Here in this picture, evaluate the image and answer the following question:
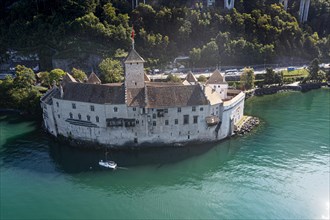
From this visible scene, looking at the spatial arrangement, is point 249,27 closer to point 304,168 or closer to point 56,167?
point 304,168

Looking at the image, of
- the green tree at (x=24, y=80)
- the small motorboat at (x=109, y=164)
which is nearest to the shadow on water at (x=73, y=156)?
the small motorboat at (x=109, y=164)

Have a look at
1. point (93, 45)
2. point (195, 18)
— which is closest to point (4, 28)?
point (93, 45)

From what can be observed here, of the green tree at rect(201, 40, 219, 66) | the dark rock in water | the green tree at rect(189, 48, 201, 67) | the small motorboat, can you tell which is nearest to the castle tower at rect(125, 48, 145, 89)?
the small motorboat

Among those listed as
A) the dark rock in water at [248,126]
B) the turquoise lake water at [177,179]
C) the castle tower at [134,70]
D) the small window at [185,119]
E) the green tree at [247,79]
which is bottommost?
the turquoise lake water at [177,179]

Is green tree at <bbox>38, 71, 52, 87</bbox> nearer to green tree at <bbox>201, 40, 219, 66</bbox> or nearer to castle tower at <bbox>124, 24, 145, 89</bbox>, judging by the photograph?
castle tower at <bbox>124, 24, 145, 89</bbox>

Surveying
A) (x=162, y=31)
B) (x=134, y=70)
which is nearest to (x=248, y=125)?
(x=134, y=70)

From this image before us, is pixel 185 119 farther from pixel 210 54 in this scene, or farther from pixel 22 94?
pixel 210 54

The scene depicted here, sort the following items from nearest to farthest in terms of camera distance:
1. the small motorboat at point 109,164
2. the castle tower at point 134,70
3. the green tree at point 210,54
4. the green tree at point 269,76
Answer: the small motorboat at point 109,164 → the castle tower at point 134,70 → the green tree at point 269,76 → the green tree at point 210,54

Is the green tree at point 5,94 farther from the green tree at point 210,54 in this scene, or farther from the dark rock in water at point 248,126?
the green tree at point 210,54
